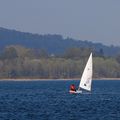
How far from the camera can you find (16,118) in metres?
73.1

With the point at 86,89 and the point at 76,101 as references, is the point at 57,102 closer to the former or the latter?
the point at 76,101

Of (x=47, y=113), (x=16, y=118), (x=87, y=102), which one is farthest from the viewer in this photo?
(x=87, y=102)

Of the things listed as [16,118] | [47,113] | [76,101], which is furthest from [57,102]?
[16,118]

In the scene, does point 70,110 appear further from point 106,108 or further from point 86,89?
point 86,89

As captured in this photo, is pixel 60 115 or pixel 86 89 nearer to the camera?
pixel 60 115

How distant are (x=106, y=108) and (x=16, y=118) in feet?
50.0

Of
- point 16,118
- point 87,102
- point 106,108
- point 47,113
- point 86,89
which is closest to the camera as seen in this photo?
point 16,118

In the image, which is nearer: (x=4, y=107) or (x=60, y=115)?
(x=60, y=115)

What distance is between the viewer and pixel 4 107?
8812 cm

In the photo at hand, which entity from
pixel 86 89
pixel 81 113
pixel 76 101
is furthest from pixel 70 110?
pixel 86 89

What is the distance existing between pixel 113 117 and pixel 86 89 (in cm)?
4147

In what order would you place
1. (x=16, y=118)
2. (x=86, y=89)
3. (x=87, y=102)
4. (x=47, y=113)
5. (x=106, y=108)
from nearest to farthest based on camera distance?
(x=16, y=118), (x=47, y=113), (x=106, y=108), (x=87, y=102), (x=86, y=89)

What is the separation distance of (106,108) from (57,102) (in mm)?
12602

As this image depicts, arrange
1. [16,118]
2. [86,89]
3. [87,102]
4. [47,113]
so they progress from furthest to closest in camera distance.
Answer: [86,89] < [87,102] < [47,113] < [16,118]
